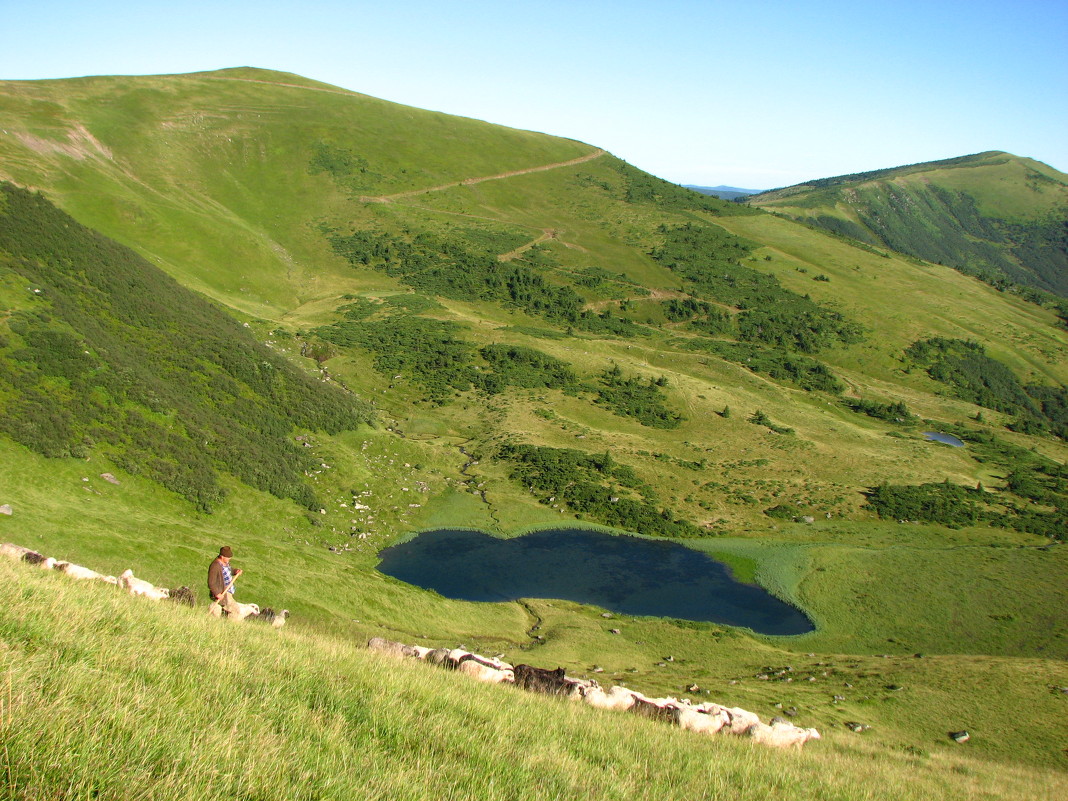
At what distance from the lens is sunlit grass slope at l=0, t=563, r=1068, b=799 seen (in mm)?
5938

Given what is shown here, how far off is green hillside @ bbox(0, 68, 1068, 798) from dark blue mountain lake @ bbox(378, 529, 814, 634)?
1828 millimetres

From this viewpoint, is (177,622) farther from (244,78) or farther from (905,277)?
(244,78)

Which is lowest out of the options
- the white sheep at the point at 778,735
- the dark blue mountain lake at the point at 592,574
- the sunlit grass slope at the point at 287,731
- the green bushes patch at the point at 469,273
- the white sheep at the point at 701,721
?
the dark blue mountain lake at the point at 592,574

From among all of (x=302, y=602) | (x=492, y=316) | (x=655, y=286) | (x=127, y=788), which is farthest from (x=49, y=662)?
(x=655, y=286)

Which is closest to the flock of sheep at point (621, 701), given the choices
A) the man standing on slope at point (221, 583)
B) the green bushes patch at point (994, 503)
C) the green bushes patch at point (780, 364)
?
the man standing on slope at point (221, 583)

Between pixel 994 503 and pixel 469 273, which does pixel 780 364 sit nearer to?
pixel 994 503

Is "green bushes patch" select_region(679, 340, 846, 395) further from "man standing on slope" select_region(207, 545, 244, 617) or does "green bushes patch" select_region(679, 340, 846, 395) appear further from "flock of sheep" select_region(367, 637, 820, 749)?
"man standing on slope" select_region(207, 545, 244, 617)

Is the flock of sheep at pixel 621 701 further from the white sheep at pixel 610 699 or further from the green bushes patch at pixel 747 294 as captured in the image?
the green bushes patch at pixel 747 294

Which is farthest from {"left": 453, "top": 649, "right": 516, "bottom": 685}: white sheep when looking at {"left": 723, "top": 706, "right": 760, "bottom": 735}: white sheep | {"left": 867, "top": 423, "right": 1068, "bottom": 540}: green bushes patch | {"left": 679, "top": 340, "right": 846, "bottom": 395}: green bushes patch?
{"left": 679, "top": 340, "right": 846, "bottom": 395}: green bushes patch

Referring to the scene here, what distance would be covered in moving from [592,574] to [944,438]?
64.5 metres

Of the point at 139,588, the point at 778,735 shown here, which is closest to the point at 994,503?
the point at 778,735

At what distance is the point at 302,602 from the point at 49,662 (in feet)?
75.0

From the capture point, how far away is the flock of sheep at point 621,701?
16.0 meters

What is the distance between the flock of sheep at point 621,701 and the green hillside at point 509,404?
2052 mm
